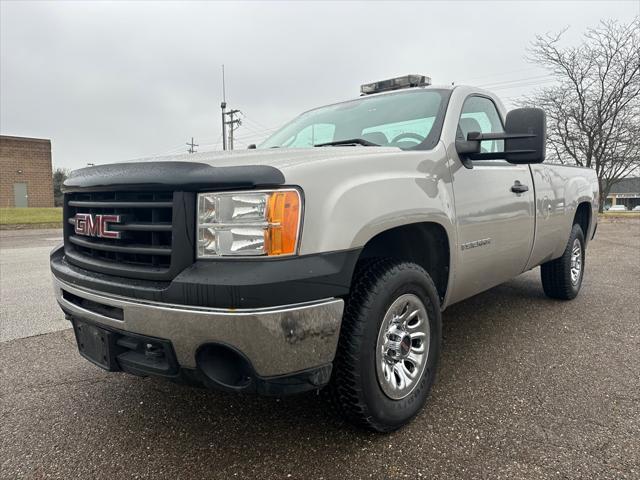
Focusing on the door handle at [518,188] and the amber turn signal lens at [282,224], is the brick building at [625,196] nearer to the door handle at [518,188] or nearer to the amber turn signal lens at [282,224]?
the door handle at [518,188]

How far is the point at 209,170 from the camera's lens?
6.09ft

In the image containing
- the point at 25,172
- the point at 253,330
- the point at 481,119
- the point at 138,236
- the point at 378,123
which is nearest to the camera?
the point at 253,330

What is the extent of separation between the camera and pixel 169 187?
1876mm

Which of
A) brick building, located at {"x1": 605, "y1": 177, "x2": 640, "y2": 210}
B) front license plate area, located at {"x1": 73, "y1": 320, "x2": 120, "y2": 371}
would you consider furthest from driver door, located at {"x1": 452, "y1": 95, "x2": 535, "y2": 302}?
brick building, located at {"x1": 605, "y1": 177, "x2": 640, "y2": 210}

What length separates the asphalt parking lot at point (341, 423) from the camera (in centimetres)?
203

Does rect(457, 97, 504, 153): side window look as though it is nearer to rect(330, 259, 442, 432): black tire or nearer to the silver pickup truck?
the silver pickup truck

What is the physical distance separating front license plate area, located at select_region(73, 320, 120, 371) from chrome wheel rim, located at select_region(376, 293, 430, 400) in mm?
1225

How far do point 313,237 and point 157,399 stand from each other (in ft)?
5.17

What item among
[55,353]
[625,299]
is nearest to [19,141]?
→ [55,353]

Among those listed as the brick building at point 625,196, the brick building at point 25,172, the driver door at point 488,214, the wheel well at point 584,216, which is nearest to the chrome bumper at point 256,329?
the driver door at point 488,214

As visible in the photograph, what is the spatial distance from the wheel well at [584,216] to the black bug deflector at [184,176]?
4459 mm

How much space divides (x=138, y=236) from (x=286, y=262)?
2.38 ft

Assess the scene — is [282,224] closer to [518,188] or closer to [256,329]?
[256,329]

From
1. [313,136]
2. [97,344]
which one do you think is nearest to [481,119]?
[313,136]
